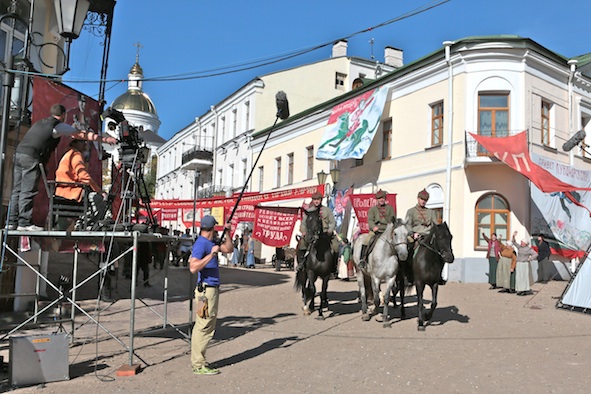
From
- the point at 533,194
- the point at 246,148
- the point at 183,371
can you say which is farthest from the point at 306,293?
the point at 246,148

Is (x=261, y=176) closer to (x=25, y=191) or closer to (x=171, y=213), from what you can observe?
(x=171, y=213)

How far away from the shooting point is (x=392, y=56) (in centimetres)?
3859

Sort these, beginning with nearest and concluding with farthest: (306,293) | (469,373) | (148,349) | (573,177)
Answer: (469,373) < (148,349) < (306,293) < (573,177)

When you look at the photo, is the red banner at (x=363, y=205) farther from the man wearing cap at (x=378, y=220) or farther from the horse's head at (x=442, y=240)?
the horse's head at (x=442, y=240)

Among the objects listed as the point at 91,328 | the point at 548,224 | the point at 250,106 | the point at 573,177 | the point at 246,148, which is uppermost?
the point at 250,106

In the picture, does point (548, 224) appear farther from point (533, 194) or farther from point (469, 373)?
point (469, 373)

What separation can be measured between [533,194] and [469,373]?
49.4 feet

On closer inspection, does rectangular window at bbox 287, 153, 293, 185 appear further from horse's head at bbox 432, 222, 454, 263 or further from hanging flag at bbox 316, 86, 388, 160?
horse's head at bbox 432, 222, 454, 263

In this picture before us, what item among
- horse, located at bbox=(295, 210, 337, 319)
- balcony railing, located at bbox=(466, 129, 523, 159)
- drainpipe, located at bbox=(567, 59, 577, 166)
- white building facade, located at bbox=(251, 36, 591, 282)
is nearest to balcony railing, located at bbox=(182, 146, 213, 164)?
white building facade, located at bbox=(251, 36, 591, 282)

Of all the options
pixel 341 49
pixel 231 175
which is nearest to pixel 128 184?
pixel 231 175

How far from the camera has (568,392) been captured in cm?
626

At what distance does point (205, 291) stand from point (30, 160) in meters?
→ 3.13

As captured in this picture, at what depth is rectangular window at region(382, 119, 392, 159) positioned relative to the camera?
25.3 metres

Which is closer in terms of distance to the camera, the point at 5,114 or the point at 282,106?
the point at 5,114
